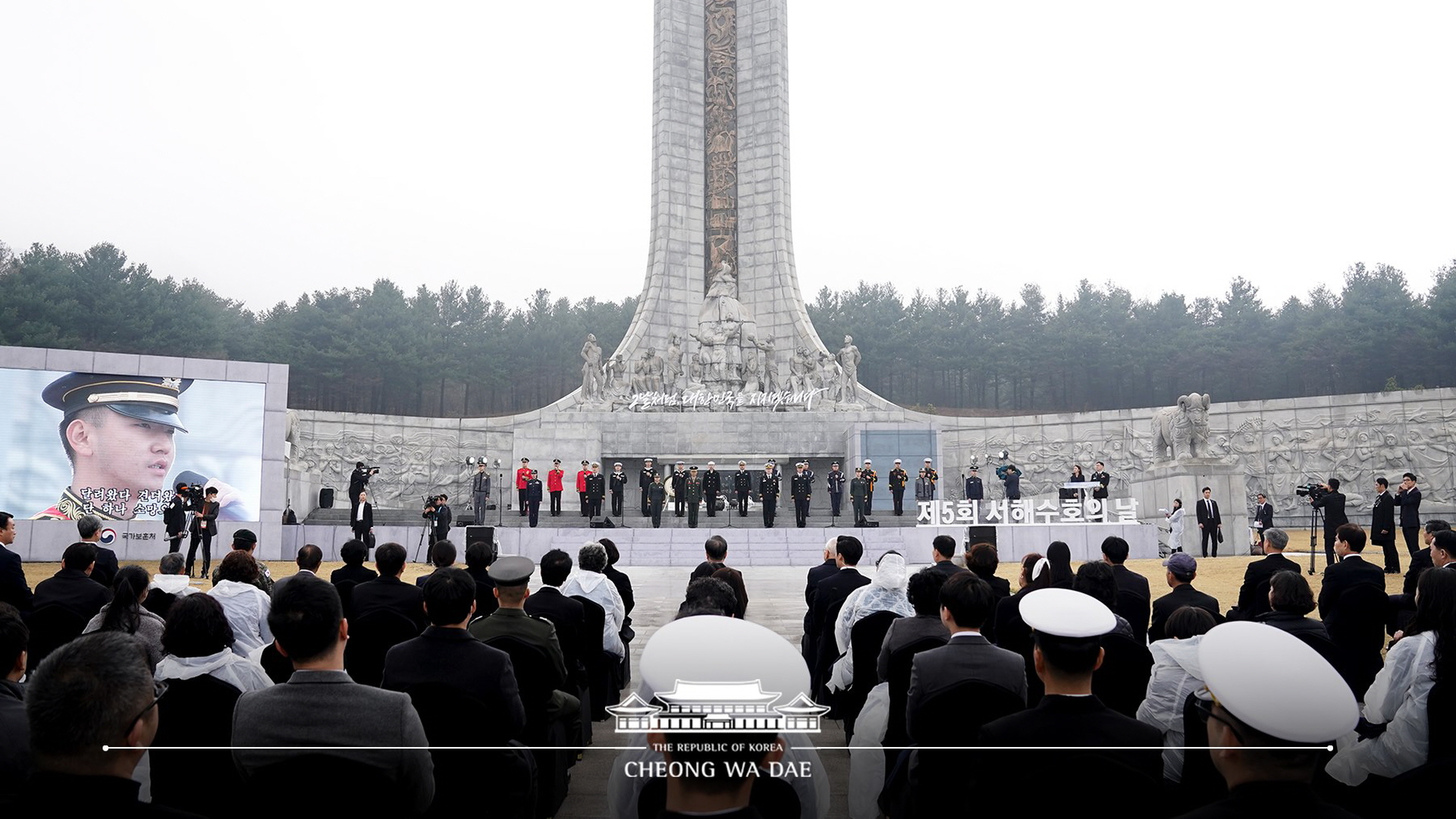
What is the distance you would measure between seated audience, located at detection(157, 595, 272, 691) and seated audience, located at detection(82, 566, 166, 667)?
3.22 ft

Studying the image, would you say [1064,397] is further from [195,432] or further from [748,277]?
A: [195,432]

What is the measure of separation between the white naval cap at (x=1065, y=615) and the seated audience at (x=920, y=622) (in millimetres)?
1194

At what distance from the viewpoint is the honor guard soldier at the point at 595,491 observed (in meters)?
19.8

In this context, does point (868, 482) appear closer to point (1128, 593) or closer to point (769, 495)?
point (769, 495)

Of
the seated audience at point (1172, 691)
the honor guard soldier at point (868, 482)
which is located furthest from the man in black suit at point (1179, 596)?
the honor guard soldier at point (868, 482)

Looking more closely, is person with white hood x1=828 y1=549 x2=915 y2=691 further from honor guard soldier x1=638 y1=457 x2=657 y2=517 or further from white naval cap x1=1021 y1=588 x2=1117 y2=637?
honor guard soldier x1=638 y1=457 x2=657 y2=517

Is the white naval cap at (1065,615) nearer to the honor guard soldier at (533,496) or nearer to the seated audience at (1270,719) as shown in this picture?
the seated audience at (1270,719)

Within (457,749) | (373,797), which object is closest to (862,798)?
(457,749)

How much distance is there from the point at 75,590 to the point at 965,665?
4.32 meters

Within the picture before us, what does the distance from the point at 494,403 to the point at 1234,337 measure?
39.2 m

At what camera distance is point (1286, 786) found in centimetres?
162

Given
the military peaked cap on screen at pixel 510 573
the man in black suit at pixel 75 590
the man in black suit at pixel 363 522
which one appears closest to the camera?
the military peaked cap on screen at pixel 510 573

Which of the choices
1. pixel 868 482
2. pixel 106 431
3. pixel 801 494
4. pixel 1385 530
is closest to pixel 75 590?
pixel 106 431

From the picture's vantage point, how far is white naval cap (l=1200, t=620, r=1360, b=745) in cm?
166
